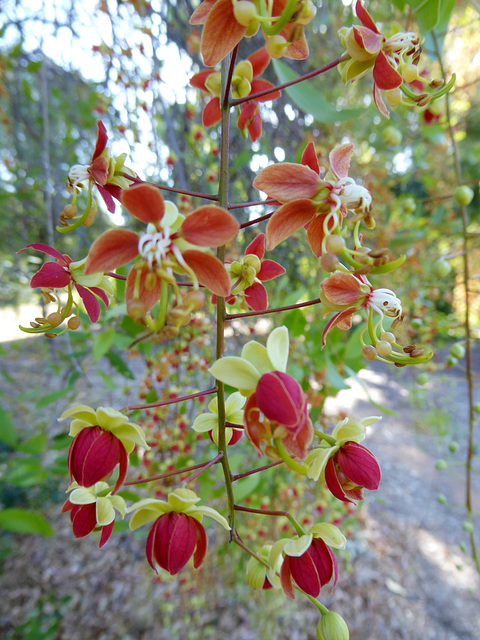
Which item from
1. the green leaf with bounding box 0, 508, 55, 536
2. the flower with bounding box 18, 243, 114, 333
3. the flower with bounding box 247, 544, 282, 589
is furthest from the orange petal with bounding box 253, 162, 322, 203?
the green leaf with bounding box 0, 508, 55, 536

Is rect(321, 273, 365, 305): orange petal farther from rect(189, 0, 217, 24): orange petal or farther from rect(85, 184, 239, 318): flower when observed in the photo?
rect(189, 0, 217, 24): orange petal

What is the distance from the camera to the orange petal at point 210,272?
0.34 metres

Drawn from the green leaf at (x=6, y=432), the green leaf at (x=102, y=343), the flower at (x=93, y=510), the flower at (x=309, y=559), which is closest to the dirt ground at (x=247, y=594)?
the green leaf at (x=6, y=432)

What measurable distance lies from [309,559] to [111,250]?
0.39 meters

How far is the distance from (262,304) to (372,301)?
0.53 feet

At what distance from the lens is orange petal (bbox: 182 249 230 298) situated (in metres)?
0.34

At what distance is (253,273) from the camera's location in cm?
46

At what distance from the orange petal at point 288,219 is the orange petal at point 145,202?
0.36 ft

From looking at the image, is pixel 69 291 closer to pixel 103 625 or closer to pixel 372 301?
pixel 372 301

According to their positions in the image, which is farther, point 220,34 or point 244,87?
point 244,87

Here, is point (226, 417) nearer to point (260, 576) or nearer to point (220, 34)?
point (260, 576)

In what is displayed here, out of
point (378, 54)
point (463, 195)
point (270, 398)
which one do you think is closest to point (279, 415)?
point (270, 398)

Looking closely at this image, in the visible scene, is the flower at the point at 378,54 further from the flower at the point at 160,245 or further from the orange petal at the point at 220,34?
the flower at the point at 160,245

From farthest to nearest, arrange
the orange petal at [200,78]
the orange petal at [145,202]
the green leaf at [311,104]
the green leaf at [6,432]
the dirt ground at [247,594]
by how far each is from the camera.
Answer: the dirt ground at [247,594]
the green leaf at [6,432]
the green leaf at [311,104]
the orange petal at [200,78]
the orange petal at [145,202]
